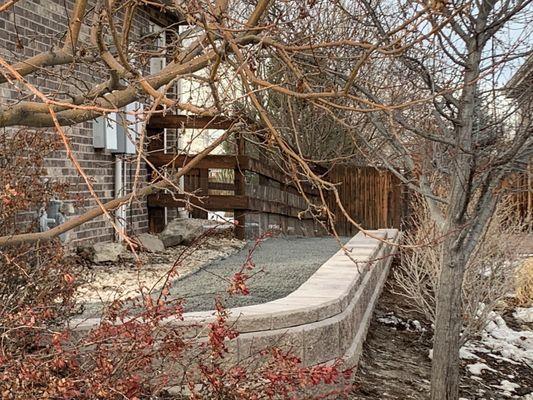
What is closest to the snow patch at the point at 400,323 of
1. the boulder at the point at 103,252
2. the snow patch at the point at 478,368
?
the snow patch at the point at 478,368

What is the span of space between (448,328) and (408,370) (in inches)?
41.9

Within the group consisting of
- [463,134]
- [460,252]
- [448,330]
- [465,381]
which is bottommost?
[465,381]

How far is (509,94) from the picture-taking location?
5379 mm

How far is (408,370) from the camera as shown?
21.2ft

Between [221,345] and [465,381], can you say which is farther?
[465,381]

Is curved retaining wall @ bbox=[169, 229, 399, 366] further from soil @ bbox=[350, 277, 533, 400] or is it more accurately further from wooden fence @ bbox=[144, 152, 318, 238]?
wooden fence @ bbox=[144, 152, 318, 238]

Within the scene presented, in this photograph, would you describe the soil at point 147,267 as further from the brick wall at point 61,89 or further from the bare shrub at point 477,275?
the bare shrub at point 477,275

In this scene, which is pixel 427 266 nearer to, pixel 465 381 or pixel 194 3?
pixel 465 381

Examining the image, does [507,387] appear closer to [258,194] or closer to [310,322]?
[310,322]

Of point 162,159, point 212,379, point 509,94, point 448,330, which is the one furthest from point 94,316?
point 162,159

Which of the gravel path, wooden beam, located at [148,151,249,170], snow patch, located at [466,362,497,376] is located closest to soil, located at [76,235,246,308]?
the gravel path

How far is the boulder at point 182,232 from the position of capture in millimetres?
10562

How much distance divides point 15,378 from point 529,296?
930 cm

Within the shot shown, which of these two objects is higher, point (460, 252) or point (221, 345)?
point (460, 252)
